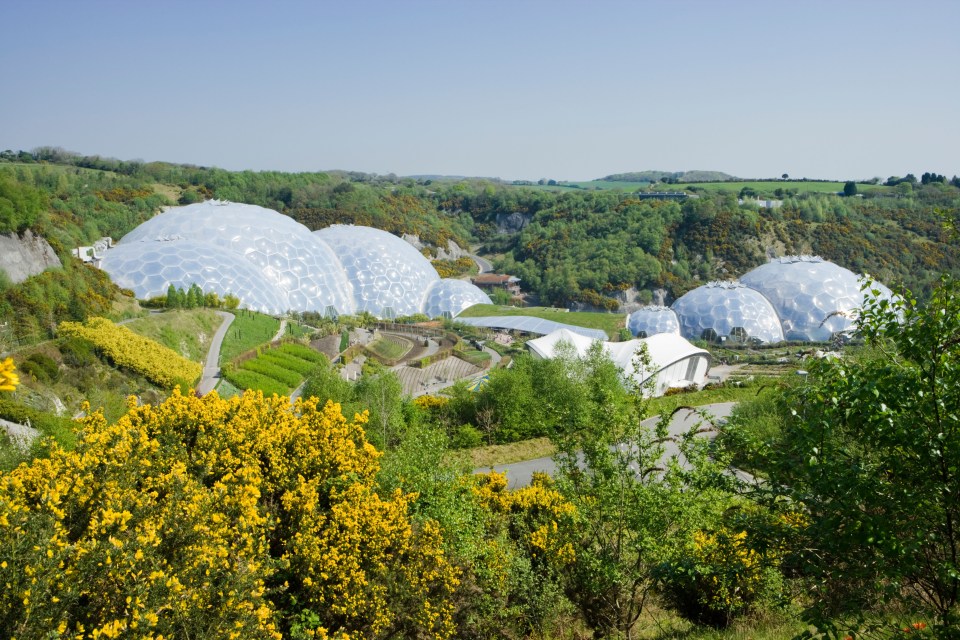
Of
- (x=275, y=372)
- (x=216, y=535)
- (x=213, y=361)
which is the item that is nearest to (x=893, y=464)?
(x=216, y=535)

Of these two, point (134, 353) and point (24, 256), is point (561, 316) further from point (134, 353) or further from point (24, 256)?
point (24, 256)

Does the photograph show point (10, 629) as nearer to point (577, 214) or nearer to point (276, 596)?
point (276, 596)

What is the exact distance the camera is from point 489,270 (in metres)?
74.1

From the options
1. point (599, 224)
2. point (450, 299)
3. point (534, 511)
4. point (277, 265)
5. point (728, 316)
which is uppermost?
point (599, 224)

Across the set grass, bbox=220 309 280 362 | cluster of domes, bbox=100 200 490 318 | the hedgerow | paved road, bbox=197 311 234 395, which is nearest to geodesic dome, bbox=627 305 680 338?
cluster of domes, bbox=100 200 490 318

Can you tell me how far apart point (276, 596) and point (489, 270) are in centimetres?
6624

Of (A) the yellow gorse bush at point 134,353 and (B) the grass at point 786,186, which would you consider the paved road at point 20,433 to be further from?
(B) the grass at point 786,186

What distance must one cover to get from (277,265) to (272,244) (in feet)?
6.48

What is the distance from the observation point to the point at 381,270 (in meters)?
49.0

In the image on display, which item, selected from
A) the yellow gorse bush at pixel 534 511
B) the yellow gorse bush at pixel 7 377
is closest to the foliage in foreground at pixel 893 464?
the yellow gorse bush at pixel 7 377

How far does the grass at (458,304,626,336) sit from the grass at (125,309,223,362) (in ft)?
71.2

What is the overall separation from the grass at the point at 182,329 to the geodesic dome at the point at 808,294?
123ft

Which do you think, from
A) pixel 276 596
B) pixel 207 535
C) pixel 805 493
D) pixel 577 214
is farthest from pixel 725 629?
pixel 577 214

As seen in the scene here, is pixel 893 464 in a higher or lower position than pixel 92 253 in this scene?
higher
